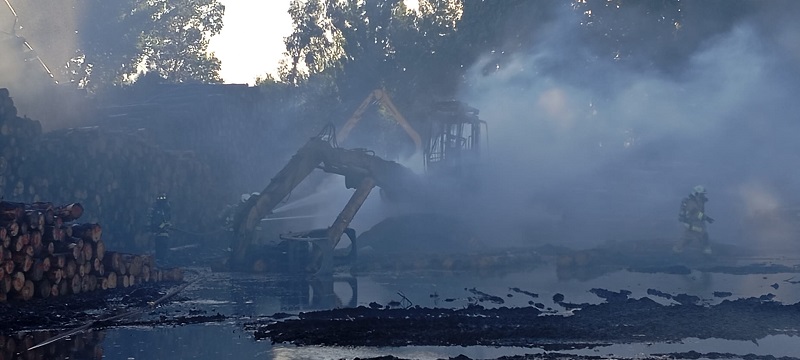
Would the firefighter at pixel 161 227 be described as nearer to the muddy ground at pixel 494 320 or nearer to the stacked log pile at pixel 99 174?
the stacked log pile at pixel 99 174

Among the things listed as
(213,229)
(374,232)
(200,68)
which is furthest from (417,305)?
(200,68)

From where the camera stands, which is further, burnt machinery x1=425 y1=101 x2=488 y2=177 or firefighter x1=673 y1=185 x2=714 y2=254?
burnt machinery x1=425 y1=101 x2=488 y2=177

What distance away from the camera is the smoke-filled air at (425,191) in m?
17.3

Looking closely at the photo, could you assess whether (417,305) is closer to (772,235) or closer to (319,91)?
(772,235)

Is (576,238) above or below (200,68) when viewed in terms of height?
A: below

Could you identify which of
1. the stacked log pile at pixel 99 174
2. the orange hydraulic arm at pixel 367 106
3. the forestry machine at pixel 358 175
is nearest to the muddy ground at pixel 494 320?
the forestry machine at pixel 358 175

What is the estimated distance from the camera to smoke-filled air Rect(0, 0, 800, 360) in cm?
1728

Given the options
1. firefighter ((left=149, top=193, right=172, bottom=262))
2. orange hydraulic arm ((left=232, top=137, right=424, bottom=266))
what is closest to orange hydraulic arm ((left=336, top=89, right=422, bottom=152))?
orange hydraulic arm ((left=232, top=137, right=424, bottom=266))

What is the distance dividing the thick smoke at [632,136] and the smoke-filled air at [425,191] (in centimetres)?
13

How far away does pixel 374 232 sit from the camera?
33688mm

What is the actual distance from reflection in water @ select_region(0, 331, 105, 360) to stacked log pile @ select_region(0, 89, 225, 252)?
1299 cm

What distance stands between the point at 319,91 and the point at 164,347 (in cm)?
6863

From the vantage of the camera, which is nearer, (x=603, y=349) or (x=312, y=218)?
(x=603, y=349)

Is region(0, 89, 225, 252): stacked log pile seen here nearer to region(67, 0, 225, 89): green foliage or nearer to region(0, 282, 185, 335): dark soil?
region(0, 282, 185, 335): dark soil
